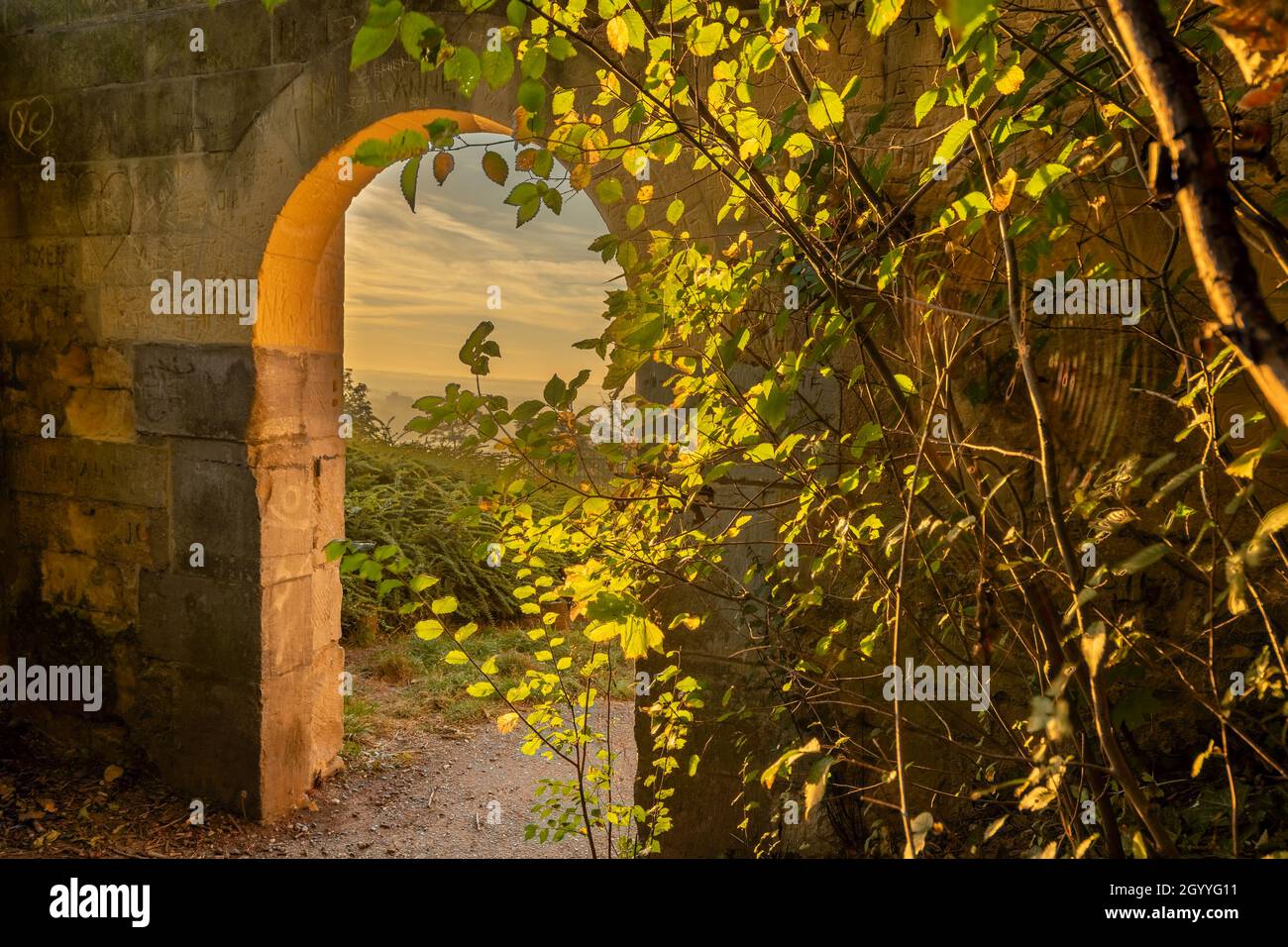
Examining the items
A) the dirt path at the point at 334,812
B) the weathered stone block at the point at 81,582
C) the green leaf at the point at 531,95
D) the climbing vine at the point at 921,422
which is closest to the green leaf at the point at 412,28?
the climbing vine at the point at 921,422

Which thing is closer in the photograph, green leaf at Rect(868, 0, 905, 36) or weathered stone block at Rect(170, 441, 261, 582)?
green leaf at Rect(868, 0, 905, 36)

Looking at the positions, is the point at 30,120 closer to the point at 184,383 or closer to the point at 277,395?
the point at 184,383

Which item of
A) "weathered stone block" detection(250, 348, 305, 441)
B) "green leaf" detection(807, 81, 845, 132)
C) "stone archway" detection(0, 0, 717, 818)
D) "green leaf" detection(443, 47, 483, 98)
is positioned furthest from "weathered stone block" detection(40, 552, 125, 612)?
"green leaf" detection(807, 81, 845, 132)

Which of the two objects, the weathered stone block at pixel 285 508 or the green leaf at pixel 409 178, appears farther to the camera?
the weathered stone block at pixel 285 508

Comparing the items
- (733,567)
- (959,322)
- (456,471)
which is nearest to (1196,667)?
(959,322)

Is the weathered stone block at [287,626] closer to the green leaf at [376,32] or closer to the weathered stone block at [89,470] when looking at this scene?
the weathered stone block at [89,470]

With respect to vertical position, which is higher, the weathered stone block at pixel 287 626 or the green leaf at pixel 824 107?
the green leaf at pixel 824 107

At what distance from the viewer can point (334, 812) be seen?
386 cm

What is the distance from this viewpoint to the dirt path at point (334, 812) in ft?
11.2

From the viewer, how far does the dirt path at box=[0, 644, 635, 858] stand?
11.2 feet

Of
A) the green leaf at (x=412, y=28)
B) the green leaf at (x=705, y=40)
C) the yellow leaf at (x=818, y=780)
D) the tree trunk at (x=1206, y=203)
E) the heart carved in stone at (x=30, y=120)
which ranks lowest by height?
the yellow leaf at (x=818, y=780)

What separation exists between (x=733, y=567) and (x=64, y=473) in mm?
3099

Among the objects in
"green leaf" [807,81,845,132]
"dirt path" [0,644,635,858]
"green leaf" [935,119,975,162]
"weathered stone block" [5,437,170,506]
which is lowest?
"dirt path" [0,644,635,858]

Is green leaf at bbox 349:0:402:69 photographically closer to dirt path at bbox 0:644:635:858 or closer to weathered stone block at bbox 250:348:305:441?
weathered stone block at bbox 250:348:305:441
